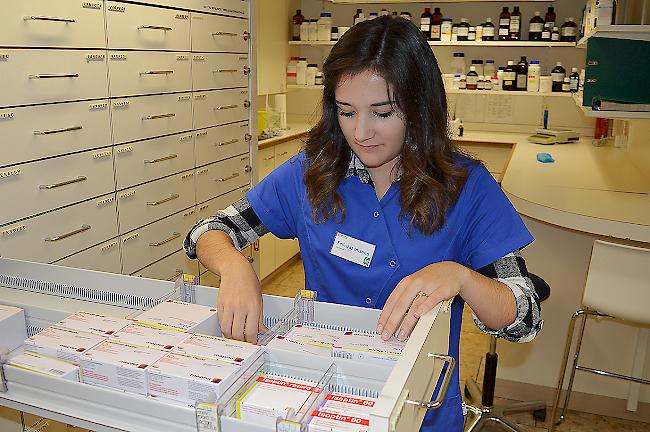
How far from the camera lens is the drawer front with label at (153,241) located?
2.52 m

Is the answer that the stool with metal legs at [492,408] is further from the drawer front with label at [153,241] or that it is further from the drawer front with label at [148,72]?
the drawer front with label at [148,72]

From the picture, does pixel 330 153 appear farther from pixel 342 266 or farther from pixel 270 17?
pixel 270 17

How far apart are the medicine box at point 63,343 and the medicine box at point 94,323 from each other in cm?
2

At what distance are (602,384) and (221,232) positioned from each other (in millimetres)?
2058

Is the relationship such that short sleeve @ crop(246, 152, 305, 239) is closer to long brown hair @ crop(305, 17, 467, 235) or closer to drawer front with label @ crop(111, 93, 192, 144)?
long brown hair @ crop(305, 17, 467, 235)

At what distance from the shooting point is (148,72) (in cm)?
257

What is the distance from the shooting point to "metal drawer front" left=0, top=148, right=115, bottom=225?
1.93 metres

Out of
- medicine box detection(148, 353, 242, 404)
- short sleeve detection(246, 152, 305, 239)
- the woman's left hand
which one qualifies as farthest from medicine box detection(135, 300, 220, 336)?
short sleeve detection(246, 152, 305, 239)

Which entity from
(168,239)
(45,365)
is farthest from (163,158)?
(45,365)

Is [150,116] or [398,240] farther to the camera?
[150,116]

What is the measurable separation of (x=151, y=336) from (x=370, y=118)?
1.84 ft

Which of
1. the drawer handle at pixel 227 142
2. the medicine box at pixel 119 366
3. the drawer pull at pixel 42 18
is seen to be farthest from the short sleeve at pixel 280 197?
the drawer handle at pixel 227 142

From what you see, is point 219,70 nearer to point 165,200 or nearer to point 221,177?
point 221,177

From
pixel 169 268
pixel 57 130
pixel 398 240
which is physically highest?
pixel 57 130
